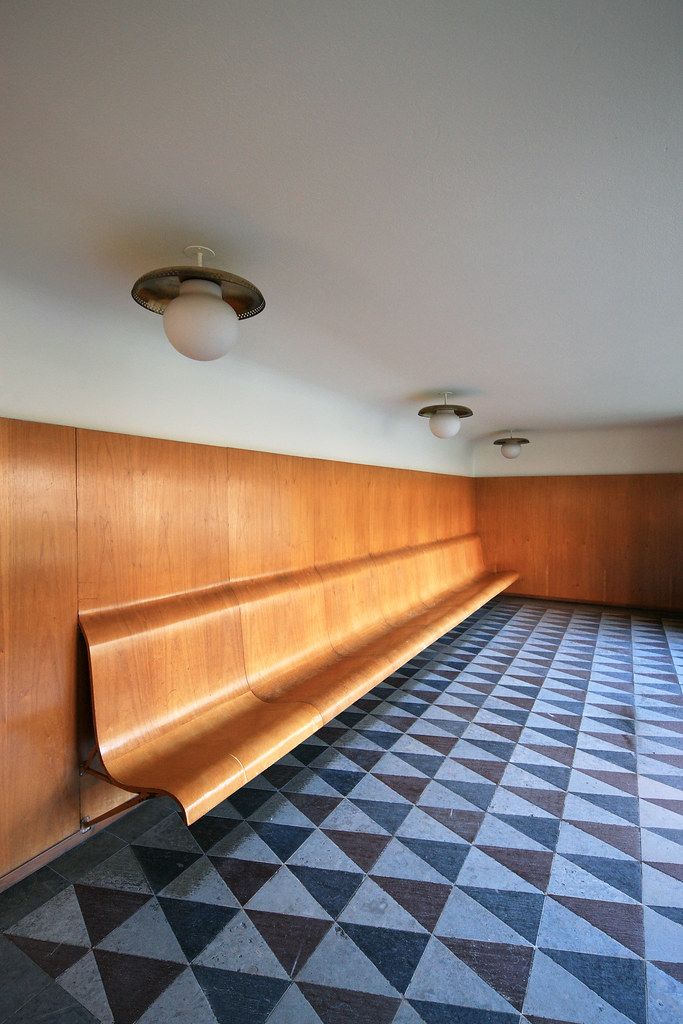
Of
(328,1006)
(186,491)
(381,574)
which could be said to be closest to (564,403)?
(381,574)

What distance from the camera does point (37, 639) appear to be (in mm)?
2242

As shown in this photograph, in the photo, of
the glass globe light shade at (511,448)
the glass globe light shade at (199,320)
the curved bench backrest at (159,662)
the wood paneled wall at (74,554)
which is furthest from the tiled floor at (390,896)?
the glass globe light shade at (511,448)

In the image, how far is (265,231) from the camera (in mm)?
1962

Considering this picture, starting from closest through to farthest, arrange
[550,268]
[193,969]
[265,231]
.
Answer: [193,969] → [265,231] → [550,268]

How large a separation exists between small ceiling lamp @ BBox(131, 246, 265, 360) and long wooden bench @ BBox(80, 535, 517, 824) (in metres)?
1.40

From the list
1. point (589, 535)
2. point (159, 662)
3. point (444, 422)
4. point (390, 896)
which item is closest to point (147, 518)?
point (159, 662)

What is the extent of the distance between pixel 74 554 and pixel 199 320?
1253 millimetres

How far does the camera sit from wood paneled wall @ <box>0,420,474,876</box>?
7.16 feet

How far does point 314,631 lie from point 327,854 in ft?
5.38

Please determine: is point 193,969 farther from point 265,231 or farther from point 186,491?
point 265,231

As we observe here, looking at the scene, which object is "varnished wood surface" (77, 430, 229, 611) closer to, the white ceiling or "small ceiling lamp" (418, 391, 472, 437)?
the white ceiling

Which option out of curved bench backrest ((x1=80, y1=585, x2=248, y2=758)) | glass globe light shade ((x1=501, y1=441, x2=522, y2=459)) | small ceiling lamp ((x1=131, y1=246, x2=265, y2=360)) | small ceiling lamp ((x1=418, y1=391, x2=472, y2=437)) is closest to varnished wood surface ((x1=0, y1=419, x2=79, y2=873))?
curved bench backrest ((x1=80, y1=585, x2=248, y2=758))

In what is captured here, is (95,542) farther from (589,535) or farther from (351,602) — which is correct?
(589,535)

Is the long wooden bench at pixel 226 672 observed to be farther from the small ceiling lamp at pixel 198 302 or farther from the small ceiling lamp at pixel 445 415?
the small ceiling lamp at pixel 445 415
